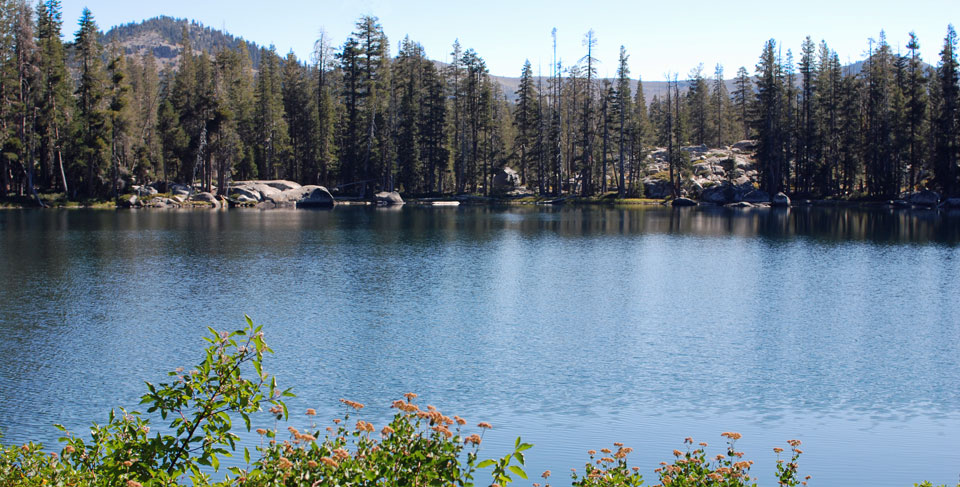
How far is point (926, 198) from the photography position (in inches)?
3140

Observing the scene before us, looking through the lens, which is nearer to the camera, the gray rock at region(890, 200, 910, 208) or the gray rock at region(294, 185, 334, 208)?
the gray rock at region(890, 200, 910, 208)

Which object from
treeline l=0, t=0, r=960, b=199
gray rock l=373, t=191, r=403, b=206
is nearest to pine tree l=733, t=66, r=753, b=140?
treeline l=0, t=0, r=960, b=199

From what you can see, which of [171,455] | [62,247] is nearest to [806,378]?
[171,455]

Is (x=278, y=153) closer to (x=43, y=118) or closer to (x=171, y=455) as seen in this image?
(x=43, y=118)

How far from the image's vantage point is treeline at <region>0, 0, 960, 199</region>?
2938 inches

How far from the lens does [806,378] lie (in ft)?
55.7

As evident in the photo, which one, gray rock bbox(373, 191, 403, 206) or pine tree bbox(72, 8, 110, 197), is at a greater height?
pine tree bbox(72, 8, 110, 197)

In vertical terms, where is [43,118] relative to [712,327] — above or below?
above

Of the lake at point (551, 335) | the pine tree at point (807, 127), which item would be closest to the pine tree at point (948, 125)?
the pine tree at point (807, 127)

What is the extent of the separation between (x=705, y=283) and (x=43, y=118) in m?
66.1

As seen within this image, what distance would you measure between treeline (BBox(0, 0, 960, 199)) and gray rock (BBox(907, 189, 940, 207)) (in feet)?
5.60

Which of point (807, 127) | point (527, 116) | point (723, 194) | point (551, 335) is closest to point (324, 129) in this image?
point (527, 116)

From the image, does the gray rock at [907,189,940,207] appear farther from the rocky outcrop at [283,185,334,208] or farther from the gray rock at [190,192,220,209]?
the gray rock at [190,192,220,209]

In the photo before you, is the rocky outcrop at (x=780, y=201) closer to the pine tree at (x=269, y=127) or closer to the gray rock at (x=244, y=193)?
the gray rock at (x=244, y=193)
